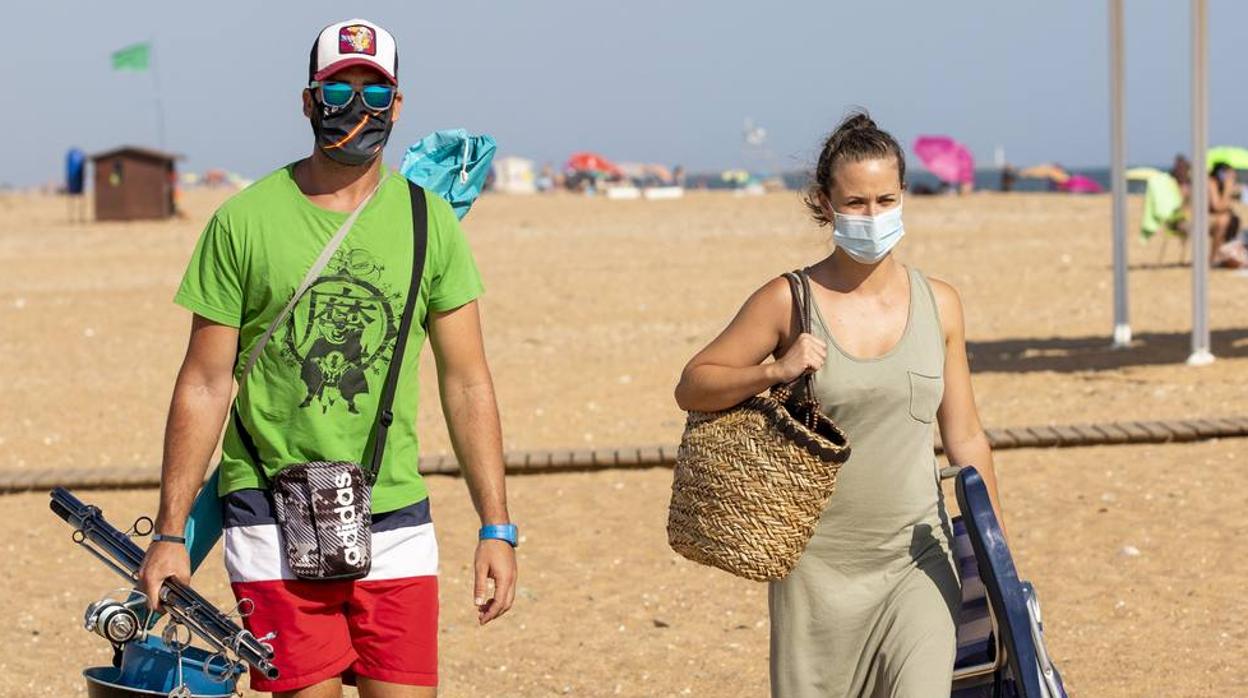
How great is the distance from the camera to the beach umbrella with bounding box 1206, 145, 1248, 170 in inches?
826

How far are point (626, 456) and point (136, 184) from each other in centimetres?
3396

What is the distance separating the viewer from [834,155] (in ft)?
12.2

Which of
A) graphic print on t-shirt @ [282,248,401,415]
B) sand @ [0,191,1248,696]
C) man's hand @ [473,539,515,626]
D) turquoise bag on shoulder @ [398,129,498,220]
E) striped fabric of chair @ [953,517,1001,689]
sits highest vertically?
turquoise bag on shoulder @ [398,129,498,220]

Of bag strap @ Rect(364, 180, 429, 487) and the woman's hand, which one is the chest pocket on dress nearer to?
the woman's hand

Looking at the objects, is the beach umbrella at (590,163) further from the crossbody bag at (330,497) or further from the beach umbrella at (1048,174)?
the crossbody bag at (330,497)

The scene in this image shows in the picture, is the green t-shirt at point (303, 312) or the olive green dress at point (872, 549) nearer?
the green t-shirt at point (303, 312)

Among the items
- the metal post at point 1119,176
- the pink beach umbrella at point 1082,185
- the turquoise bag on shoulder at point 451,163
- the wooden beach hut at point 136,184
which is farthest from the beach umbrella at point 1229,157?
the pink beach umbrella at point 1082,185

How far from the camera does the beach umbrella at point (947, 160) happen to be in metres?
47.0

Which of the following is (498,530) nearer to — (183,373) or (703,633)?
(183,373)

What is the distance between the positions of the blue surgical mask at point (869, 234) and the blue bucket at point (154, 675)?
1434 millimetres

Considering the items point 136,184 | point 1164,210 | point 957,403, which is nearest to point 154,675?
point 957,403

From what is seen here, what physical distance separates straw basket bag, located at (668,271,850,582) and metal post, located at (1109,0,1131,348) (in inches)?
409

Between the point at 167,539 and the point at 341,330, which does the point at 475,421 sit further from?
the point at 167,539

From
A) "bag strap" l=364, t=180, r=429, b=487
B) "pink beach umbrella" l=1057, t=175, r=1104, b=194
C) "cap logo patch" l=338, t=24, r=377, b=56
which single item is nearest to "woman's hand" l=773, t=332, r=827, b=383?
"bag strap" l=364, t=180, r=429, b=487
